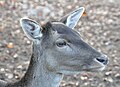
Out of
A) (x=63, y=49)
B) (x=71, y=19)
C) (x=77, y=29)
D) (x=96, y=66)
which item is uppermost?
(x=71, y=19)

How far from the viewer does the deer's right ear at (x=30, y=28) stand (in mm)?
4848

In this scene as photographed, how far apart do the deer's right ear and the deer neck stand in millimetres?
159

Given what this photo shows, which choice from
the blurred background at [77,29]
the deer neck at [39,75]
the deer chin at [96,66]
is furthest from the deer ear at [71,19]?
the blurred background at [77,29]

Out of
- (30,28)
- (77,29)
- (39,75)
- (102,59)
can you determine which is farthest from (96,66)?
(77,29)

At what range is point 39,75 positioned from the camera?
500 centimetres

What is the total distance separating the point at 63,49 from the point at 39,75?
48cm

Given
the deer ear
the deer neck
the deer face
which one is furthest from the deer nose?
the deer ear

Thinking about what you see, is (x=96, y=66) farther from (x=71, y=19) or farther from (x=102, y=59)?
(x=71, y=19)

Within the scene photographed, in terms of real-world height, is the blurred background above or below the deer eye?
below

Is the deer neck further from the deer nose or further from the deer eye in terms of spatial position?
the deer nose

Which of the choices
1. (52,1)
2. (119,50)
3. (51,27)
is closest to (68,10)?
(52,1)

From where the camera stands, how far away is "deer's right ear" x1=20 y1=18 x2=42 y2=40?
4.85 meters

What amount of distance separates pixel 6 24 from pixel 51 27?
12.9ft

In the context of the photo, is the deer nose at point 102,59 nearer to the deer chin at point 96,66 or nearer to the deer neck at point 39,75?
the deer chin at point 96,66
